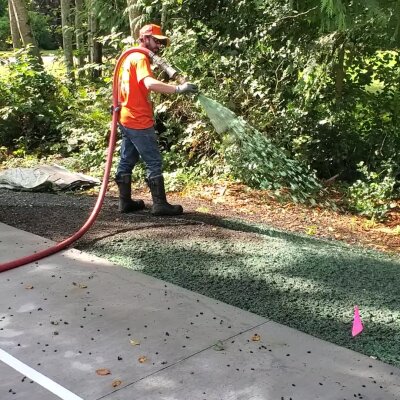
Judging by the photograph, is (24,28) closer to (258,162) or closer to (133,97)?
(258,162)

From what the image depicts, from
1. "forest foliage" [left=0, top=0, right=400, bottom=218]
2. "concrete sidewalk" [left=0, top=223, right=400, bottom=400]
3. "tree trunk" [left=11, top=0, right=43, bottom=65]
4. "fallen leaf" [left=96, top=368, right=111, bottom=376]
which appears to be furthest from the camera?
"tree trunk" [left=11, top=0, right=43, bottom=65]

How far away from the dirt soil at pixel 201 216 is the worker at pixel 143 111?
342 millimetres

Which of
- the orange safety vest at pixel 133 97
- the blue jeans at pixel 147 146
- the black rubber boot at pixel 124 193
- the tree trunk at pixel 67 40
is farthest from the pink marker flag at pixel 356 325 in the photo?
the tree trunk at pixel 67 40

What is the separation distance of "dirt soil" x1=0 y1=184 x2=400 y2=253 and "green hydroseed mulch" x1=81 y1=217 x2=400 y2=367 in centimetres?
45

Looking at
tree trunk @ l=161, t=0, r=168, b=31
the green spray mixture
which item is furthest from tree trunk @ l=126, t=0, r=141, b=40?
the green spray mixture

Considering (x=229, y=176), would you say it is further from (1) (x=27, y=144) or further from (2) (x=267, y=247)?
(1) (x=27, y=144)

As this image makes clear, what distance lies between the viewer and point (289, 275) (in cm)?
436

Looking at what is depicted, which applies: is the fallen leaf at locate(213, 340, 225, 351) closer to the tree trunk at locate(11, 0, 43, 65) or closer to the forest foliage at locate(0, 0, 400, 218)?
the forest foliage at locate(0, 0, 400, 218)

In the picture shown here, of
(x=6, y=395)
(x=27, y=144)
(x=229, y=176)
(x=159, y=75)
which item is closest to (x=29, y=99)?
(x=27, y=144)

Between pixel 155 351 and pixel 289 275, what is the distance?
1.51m

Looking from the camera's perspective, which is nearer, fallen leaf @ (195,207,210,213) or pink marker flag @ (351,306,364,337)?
pink marker flag @ (351,306,364,337)

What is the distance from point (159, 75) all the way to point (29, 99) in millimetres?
4037

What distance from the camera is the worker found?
556cm

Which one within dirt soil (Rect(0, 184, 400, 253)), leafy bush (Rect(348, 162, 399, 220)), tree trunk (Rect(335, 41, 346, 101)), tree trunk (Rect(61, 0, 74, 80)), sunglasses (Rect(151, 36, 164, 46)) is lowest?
leafy bush (Rect(348, 162, 399, 220))
